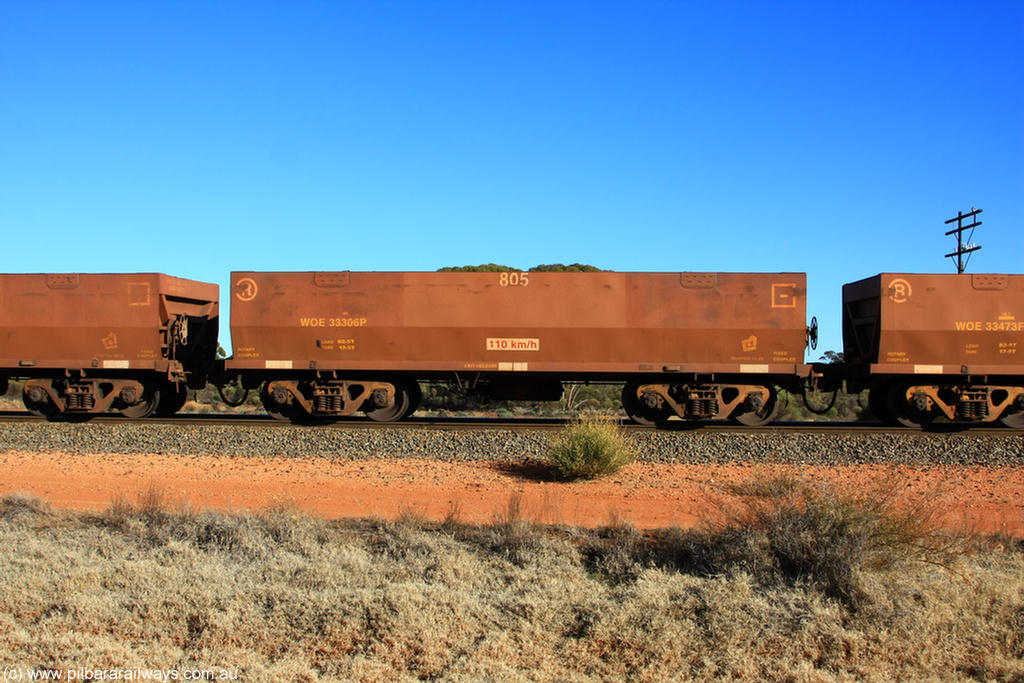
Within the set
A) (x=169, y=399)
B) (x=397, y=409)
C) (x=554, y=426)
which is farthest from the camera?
(x=169, y=399)

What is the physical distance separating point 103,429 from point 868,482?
13.2 m

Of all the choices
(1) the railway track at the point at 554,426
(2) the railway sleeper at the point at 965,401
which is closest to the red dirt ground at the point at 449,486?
(1) the railway track at the point at 554,426

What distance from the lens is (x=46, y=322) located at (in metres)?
16.0

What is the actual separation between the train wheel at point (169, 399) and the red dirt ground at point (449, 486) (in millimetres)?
4264

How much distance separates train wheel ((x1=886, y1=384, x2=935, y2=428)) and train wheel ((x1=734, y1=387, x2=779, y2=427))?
2327 mm

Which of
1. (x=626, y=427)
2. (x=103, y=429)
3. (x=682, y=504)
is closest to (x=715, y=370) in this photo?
(x=626, y=427)

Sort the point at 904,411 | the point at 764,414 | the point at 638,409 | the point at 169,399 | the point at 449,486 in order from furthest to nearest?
the point at 169,399 → the point at 638,409 → the point at 764,414 → the point at 904,411 → the point at 449,486

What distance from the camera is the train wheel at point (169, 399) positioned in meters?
16.9

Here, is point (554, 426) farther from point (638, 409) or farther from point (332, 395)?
point (332, 395)

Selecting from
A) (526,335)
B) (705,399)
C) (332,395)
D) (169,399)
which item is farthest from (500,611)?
(169,399)

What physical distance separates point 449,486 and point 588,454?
2046 millimetres

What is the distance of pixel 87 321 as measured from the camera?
52.1 feet

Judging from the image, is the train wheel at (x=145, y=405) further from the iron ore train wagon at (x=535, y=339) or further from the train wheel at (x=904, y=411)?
the train wheel at (x=904, y=411)

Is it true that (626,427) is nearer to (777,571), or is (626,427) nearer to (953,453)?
(953,453)
